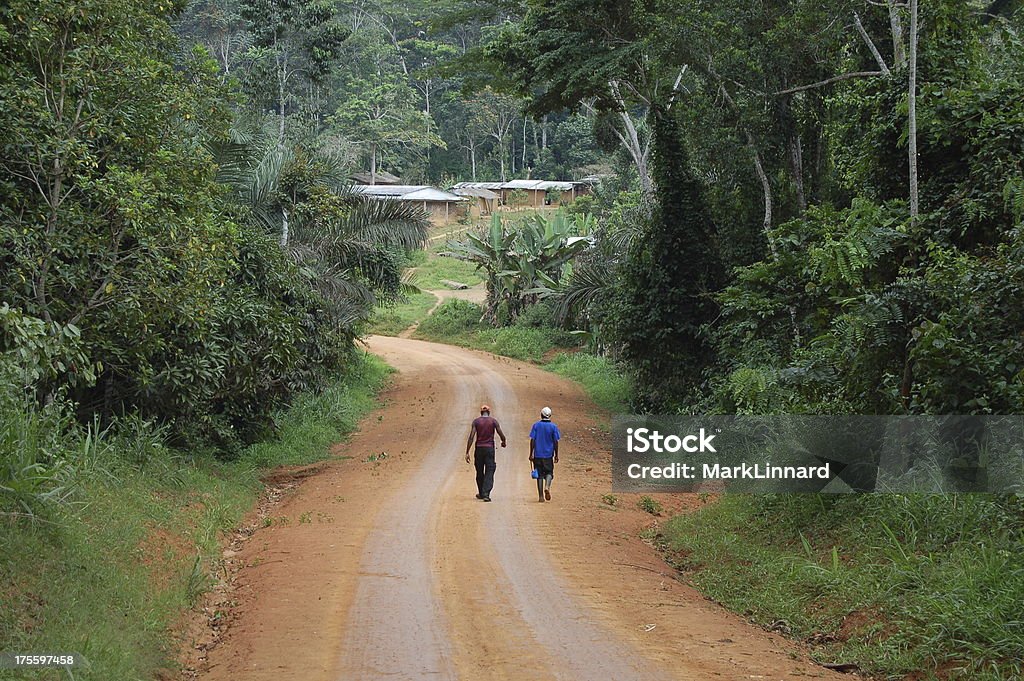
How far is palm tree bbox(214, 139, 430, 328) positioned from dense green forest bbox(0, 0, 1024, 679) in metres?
0.10

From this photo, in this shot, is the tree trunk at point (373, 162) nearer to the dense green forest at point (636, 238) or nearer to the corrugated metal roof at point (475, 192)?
the corrugated metal roof at point (475, 192)

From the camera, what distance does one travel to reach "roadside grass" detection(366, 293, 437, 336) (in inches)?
1686

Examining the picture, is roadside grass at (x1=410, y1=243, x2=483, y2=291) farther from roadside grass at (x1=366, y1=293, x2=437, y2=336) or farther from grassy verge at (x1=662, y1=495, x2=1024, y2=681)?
grassy verge at (x1=662, y1=495, x2=1024, y2=681)

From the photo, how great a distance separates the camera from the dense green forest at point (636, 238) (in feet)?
30.9

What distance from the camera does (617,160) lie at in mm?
44875

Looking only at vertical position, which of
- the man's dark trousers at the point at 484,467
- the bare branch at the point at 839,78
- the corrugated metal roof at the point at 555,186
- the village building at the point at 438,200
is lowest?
the man's dark trousers at the point at 484,467

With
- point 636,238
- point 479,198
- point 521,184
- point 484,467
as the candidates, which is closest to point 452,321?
point 636,238

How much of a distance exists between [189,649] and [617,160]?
3888 cm

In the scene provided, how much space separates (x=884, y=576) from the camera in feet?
27.2

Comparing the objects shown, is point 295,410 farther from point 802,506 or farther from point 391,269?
point 802,506

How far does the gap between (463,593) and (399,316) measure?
36.1 m

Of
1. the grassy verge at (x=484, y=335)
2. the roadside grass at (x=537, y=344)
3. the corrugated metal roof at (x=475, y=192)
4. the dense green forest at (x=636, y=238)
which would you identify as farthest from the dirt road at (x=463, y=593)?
the corrugated metal roof at (x=475, y=192)
